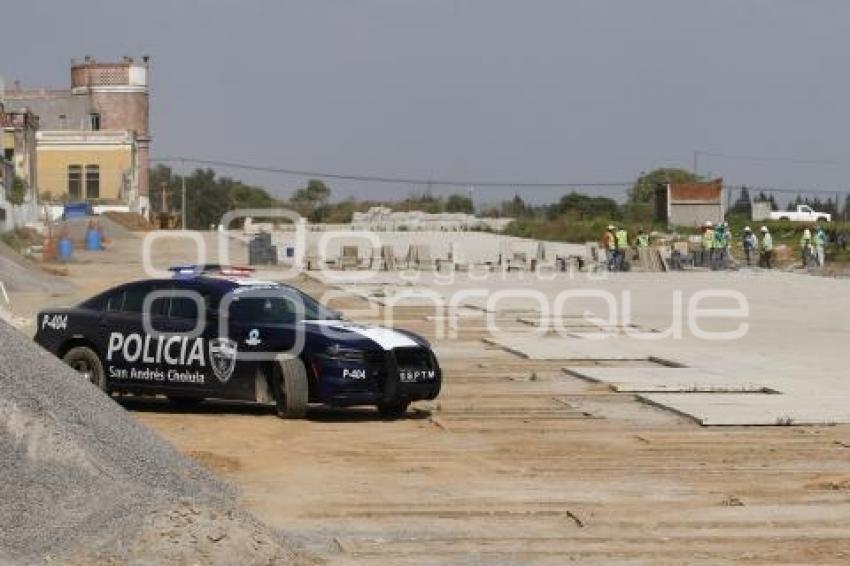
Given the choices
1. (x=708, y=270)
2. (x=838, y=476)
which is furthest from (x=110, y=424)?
(x=708, y=270)

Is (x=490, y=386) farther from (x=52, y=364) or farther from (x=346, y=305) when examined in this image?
(x=346, y=305)

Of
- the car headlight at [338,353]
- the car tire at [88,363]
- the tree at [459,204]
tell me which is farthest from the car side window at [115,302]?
the tree at [459,204]

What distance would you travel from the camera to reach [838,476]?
14.6 meters

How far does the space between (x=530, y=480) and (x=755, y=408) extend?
19.4ft

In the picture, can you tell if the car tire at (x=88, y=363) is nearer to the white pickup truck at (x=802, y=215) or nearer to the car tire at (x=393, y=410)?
the car tire at (x=393, y=410)

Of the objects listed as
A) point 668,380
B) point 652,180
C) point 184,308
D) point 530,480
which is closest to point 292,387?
point 184,308

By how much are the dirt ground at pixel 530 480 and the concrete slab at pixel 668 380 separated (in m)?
0.83

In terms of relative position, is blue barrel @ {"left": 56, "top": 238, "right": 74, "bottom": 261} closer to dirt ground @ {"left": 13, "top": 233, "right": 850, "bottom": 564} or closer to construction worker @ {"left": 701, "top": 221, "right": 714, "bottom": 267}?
construction worker @ {"left": 701, "top": 221, "right": 714, "bottom": 267}

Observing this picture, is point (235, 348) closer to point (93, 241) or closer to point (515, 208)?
point (93, 241)

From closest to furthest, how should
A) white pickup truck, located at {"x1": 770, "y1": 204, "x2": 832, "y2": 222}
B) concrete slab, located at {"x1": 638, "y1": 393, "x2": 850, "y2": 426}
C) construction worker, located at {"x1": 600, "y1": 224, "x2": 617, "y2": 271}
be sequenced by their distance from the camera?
concrete slab, located at {"x1": 638, "y1": 393, "x2": 850, "y2": 426} → construction worker, located at {"x1": 600, "y1": 224, "x2": 617, "y2": 271} → white pickup truck, located at {"x1": 770, "y1": 204, "x2": 832, "y2": 222}

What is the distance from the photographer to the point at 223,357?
18.3 meters

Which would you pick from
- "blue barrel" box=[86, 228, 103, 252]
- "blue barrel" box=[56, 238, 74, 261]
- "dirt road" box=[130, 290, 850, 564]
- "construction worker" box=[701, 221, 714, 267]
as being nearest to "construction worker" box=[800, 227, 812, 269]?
"construction worker" box=[701, 221, 714, 267]

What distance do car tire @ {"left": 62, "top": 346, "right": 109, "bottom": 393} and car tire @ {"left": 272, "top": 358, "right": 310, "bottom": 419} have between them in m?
2.07

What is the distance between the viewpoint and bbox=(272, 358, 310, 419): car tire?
18.0 m
